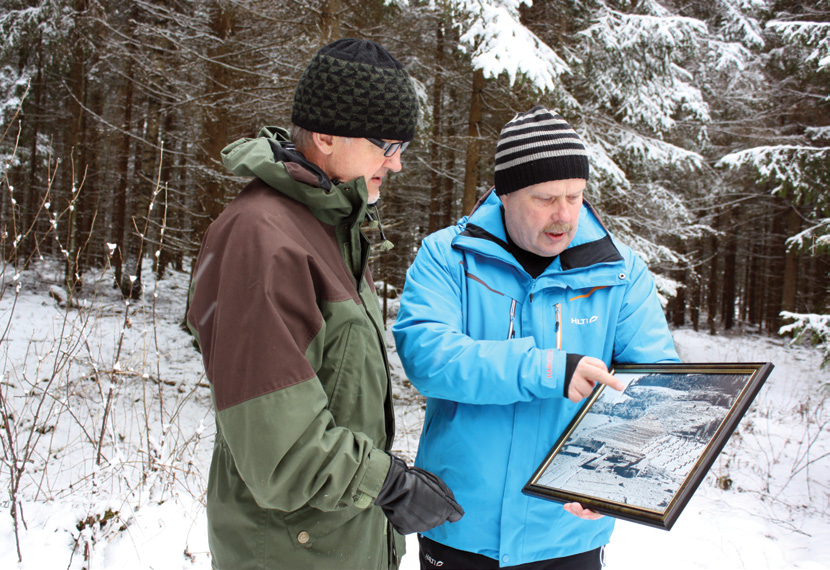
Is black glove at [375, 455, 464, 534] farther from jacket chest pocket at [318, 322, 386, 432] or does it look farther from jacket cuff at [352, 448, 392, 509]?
jacket chest pocket at [318, 322, 386, 432]

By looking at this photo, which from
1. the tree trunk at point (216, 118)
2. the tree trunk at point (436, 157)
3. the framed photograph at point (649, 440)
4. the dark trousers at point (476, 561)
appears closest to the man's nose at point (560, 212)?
the framed photograph at point (649, 440)

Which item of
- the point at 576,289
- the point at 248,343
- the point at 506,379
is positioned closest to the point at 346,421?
the point at 248,343

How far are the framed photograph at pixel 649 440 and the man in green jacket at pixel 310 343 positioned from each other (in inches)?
15.7

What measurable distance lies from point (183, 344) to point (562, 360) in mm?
11301

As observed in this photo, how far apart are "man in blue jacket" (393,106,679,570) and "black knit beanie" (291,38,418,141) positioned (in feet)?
1.89

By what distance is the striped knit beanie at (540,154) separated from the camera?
79.2 inches

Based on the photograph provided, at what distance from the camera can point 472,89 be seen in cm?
959

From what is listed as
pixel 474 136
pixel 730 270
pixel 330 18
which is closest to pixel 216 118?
pixel 330 18

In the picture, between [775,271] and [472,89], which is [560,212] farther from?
[775,271]

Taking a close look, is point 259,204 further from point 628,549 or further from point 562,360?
point 628,549

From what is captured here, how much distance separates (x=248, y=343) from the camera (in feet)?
4.06

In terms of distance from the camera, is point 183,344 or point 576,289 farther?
point 183,344

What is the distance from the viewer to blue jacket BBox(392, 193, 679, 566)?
1854mm

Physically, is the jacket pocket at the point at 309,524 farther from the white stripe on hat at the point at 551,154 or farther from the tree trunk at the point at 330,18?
the tree trunk at the point at 330,18
